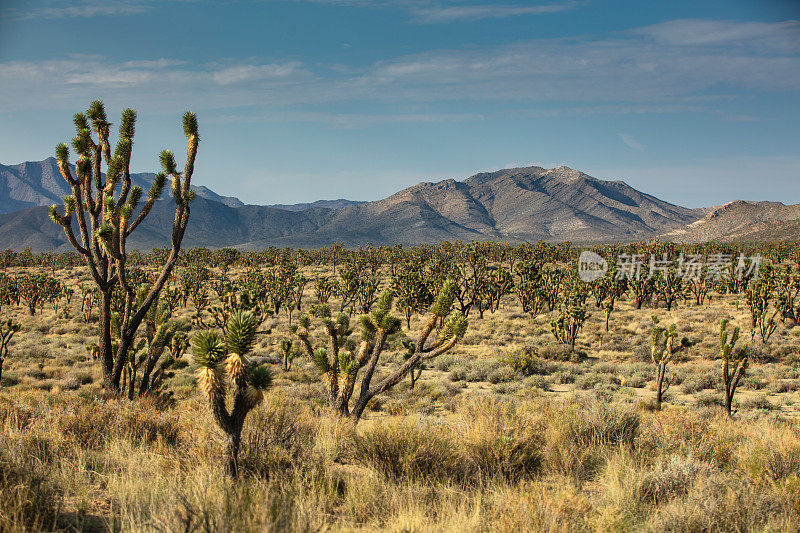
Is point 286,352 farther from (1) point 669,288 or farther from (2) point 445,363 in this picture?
(1) point 669,288

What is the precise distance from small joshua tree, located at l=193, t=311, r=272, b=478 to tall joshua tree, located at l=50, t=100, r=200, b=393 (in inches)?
186

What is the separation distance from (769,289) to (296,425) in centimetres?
3577

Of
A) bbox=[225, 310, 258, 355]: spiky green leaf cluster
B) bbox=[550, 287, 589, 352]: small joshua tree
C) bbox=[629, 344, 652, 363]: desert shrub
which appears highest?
bbox=[225, 310, 258, 355]: spiky green leaf cluster

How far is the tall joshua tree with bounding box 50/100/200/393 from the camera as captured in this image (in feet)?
31.3

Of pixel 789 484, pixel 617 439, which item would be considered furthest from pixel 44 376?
pixel 789 484

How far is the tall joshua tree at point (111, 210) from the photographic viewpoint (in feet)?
31.3

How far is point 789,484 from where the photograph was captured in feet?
16.4

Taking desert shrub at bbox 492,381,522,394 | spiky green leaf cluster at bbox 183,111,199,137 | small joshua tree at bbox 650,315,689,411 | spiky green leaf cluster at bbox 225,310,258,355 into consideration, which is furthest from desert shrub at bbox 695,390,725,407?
spiky green leaf cluster at bbox 183,111,199,137

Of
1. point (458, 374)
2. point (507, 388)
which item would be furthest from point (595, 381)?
point (458, 374)

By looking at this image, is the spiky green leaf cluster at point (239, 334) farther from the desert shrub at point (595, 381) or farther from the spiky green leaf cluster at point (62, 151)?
the desert shrub at point (595, 381)

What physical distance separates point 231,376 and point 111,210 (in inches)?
242

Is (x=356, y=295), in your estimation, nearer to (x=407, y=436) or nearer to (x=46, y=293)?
(x=46, y=293)

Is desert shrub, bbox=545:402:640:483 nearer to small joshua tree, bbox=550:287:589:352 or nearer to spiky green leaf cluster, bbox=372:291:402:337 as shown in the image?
spiky green leaf cluster, bbox=372:291:402:337

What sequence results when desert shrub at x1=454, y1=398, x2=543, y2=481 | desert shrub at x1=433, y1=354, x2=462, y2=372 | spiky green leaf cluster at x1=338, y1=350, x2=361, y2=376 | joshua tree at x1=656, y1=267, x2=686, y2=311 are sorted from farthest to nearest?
joshua tree at x1=656, y1=267, x2=686, y2=311, desert shrub at x1=433, y1=354, x2=462, y2=372, spiky green leaf cluster at x1=338, y1=350, x2=361, y2=376, desert shrub at x1=454, y1=398, x2=543, y2=481
